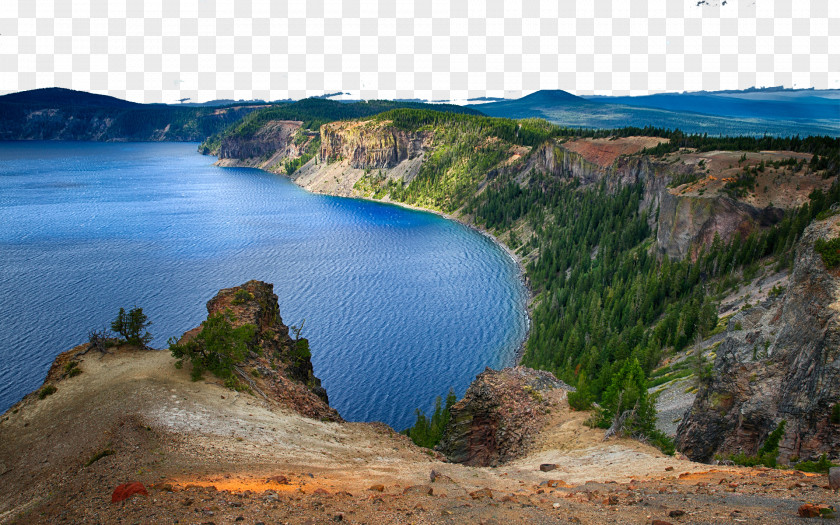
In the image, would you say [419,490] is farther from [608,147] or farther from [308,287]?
[608,147]

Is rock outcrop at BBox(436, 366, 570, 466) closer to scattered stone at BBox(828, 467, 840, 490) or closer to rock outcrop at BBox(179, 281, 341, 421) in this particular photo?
rock outcrop at BBox(179, 281, 341, 421)

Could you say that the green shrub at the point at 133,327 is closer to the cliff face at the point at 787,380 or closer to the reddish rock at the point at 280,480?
the reddish rock at the point at 280,480

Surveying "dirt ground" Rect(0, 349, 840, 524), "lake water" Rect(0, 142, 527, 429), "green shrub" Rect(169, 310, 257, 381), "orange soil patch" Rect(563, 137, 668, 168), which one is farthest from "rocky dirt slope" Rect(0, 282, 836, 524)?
"orange soil patch" Rect(563, 137, 668, 168)

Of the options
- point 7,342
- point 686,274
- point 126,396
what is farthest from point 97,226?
point 686,274

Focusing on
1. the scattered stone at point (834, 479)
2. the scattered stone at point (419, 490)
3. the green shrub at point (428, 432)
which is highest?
the scattered stone at point (834, 479)

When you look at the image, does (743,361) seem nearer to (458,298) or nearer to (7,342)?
(458,298)

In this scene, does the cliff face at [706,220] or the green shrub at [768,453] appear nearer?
the green shrub at [768,453]

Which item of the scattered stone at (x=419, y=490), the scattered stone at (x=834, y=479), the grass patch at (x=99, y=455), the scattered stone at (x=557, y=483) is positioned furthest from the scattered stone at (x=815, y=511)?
the grass patch at (x=99, y=455)
